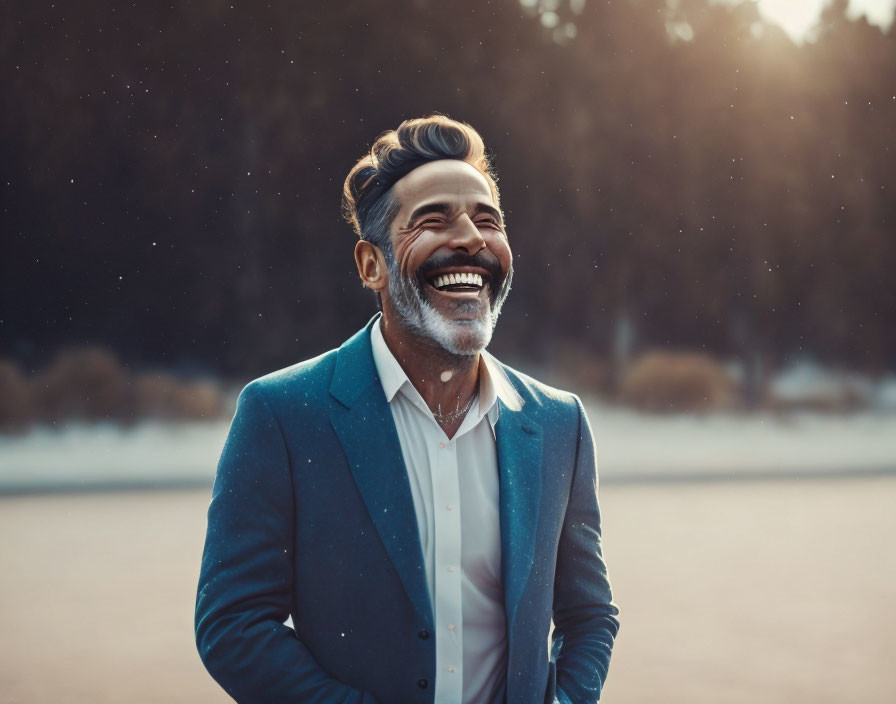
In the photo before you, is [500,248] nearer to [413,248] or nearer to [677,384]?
[413,248]

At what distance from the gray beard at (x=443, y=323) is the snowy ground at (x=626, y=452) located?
35.0 ft

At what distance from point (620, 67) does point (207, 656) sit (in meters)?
14.2

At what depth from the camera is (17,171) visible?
1362 cm

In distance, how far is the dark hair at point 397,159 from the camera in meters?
1.52

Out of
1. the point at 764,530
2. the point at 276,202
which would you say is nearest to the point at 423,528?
the point at 764,530

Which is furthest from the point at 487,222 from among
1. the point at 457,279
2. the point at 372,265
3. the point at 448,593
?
the point at 448,593

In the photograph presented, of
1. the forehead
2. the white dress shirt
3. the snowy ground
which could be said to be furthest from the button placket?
the snowy ground

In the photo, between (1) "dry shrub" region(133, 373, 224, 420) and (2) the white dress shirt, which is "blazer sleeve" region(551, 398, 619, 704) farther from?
(1) "dry shrub" region(133, 373, 224, 420)

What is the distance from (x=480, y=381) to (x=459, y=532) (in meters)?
0.25

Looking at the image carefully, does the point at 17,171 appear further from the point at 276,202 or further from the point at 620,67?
the point at 620,67

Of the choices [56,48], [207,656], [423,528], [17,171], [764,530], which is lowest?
[207,656]

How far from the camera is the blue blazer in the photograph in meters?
1.35

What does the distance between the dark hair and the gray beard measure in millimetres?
94

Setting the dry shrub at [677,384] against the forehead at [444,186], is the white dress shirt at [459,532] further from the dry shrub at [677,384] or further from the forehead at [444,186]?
the dry shrub at [677,384]
